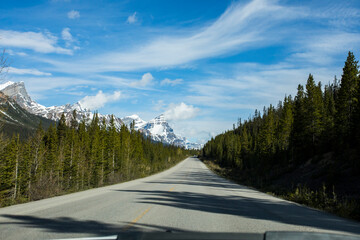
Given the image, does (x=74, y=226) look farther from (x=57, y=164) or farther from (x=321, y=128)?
(x=321, y=128)

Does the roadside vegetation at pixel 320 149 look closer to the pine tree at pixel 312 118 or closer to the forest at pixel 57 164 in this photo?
the pine tree at pixel 312 118

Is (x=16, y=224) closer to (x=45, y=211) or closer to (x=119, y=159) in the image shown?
(x=45, y=211)

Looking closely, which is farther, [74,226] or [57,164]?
[57,164]

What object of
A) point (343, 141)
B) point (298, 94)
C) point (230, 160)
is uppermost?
point (298, 94)

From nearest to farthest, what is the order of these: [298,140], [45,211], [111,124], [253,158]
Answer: [45,211]
[298,140]
[111,124]
[253,158]

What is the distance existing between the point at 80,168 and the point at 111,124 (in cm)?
2058

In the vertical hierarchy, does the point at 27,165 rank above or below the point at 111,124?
below

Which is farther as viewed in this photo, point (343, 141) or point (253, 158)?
point (253, 158)

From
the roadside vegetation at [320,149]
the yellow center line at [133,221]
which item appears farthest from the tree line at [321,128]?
the yellow center line at [133,221]

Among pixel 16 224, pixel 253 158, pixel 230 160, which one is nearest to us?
pixel 16 224

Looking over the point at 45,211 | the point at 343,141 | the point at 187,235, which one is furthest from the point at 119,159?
the point at 187,235

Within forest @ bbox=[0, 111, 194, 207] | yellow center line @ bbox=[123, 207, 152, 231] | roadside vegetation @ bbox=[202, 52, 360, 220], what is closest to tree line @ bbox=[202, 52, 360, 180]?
roadside vegetation @ bbox=[202, 52, 360, 220]

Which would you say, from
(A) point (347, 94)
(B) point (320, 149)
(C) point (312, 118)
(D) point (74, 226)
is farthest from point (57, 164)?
(A) point (347, 94)

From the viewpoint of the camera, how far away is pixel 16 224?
665cm
